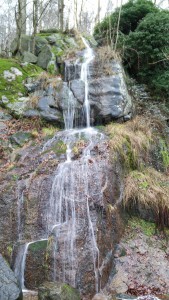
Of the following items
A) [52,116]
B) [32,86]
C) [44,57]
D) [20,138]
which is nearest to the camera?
[20,138]

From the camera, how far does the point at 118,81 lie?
30.9ft

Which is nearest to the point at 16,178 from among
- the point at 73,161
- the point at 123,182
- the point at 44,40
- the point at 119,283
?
the point at 73,161

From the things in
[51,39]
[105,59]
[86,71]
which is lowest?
[86,71]

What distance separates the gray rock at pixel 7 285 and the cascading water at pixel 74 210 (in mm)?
578

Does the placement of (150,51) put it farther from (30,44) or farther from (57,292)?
(57,292)

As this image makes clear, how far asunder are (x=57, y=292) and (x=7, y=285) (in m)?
0.78

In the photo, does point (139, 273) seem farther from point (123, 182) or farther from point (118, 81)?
point (118, 81)

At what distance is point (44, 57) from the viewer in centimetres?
1186

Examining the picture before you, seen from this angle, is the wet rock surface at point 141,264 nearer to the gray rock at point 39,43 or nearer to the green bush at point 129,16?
the green bush at point 129,16

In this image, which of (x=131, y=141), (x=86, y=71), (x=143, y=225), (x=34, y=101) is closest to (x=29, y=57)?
(x=86, y=71)

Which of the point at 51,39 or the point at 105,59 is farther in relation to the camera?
the point at 51,39

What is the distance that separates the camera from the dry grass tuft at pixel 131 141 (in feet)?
24.0

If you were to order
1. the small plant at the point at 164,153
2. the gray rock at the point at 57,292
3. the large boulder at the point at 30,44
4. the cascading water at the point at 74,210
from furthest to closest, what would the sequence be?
the large boulder at the point at 30,44
the small plant at the point at 164,153
the cascading water at the point at 74,210
the gray rock at the point at 57,292

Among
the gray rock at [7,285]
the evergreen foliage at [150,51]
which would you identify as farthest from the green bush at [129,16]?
the gray rock at [7,285]
